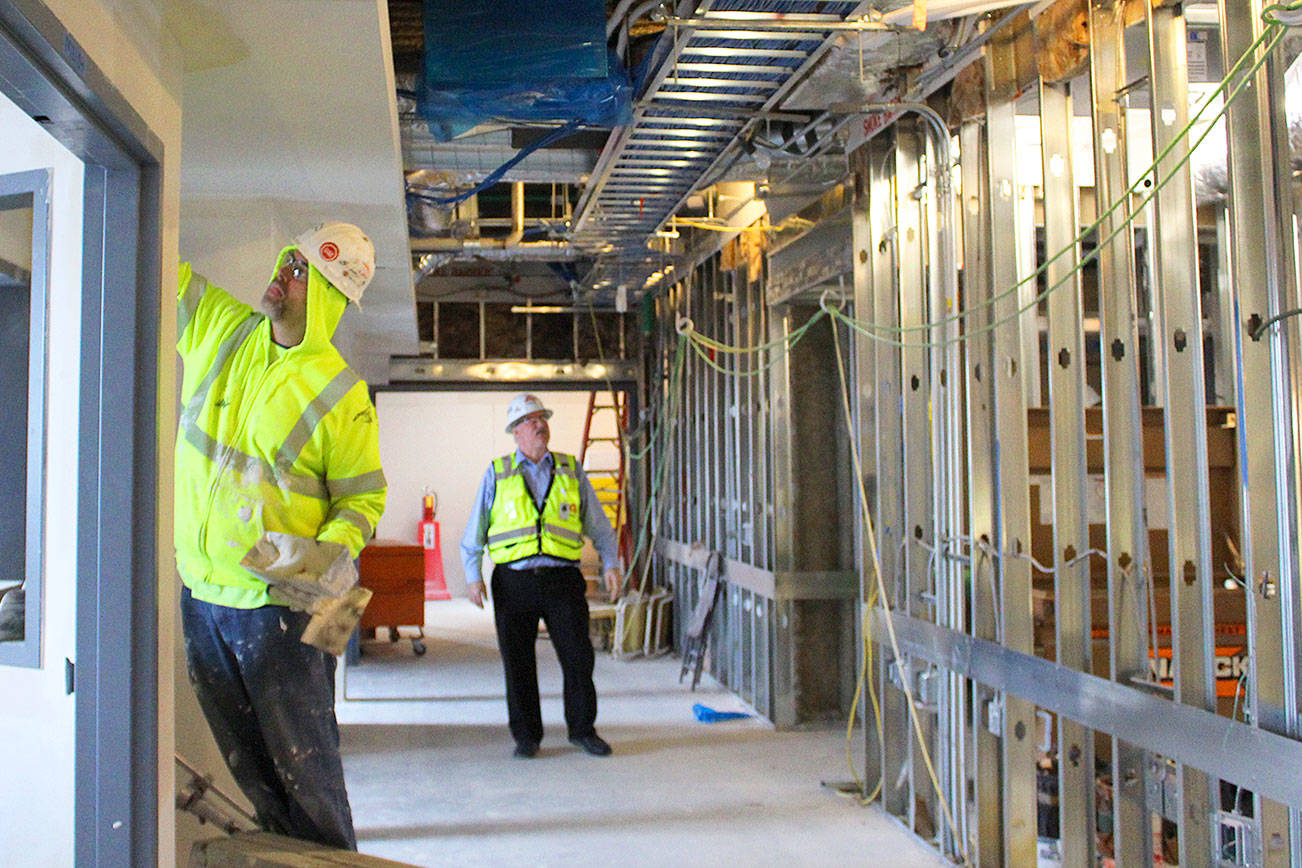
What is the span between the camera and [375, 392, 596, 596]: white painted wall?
43.6 ft

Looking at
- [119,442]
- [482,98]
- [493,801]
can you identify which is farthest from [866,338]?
[119,442]

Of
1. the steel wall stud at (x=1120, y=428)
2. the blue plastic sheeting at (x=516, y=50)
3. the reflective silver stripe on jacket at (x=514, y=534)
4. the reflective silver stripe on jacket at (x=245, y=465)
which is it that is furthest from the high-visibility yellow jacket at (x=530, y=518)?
the steel wall stud at (x=1120, y=428)

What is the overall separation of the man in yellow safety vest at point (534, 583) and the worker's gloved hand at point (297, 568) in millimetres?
2540

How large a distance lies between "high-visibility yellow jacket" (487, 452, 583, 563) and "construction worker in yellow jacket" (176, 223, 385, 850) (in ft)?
8.01

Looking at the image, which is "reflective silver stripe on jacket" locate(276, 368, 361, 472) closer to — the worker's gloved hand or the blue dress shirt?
the worker's gloved hand

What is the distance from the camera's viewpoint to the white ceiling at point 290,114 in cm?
244

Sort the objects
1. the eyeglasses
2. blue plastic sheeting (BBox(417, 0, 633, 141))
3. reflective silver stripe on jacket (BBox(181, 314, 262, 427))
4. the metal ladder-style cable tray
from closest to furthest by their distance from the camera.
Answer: reflective silver stripe on jacket (BBox(181, 314, 262, 427)) → the eyeglasses → the metal ladder-style cable tray → blue plastic sheeting (BBox(417, 0, 633, 141))

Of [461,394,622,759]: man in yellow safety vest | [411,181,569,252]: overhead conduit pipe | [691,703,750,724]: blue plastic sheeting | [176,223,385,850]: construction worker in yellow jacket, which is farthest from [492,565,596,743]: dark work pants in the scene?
[176,223,385,850]: construction worker in yellow jacket

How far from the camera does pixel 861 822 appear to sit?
406cm

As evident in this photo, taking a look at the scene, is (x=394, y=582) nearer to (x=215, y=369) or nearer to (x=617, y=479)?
(x=617, y=479)

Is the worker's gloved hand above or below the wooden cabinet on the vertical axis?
above

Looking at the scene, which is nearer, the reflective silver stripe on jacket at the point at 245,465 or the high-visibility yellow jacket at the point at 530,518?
the reflective silver stripe on jacket at the point at 245,465

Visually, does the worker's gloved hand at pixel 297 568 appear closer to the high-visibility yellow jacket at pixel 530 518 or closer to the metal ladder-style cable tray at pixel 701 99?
the metal ladder-style cable tray at pixel 701 99

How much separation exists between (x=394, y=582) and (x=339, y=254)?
4.87 m
